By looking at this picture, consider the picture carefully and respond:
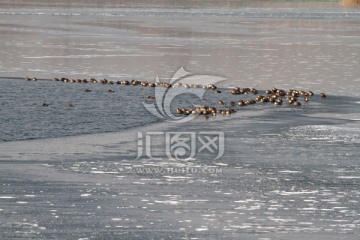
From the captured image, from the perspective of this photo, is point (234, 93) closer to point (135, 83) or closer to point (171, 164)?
point (135, 83)

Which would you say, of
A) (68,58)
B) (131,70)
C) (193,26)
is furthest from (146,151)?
(193,26)

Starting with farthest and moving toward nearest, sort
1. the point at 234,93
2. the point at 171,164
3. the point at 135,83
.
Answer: the point at 135,83, the point at 234,93, the point at 171,164

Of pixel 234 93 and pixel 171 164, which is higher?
pixel 234 93

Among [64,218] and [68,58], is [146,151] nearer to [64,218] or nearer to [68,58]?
[64,218]

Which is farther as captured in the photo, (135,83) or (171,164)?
(135,83)

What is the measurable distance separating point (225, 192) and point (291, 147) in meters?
3.58

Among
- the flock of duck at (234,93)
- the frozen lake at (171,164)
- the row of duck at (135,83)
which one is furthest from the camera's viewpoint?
the row of duck at (135,83)

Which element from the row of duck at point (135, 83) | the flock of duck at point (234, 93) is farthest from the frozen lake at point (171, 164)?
the row of duck at point (135, 83)

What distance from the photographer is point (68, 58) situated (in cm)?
3506

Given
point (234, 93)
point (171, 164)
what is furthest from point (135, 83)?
point (171, 164)

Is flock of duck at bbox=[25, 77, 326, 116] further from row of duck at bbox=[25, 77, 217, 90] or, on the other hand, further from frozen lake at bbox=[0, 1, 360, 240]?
frozen lake at bbox=[0, 1, 360, 240]

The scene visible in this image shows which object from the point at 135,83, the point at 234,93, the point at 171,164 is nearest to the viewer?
the point at 171,164

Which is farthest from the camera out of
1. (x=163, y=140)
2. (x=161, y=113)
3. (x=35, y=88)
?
(x=35, y=88)

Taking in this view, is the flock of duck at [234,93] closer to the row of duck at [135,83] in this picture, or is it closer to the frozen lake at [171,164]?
the row of duck at [135,83]
